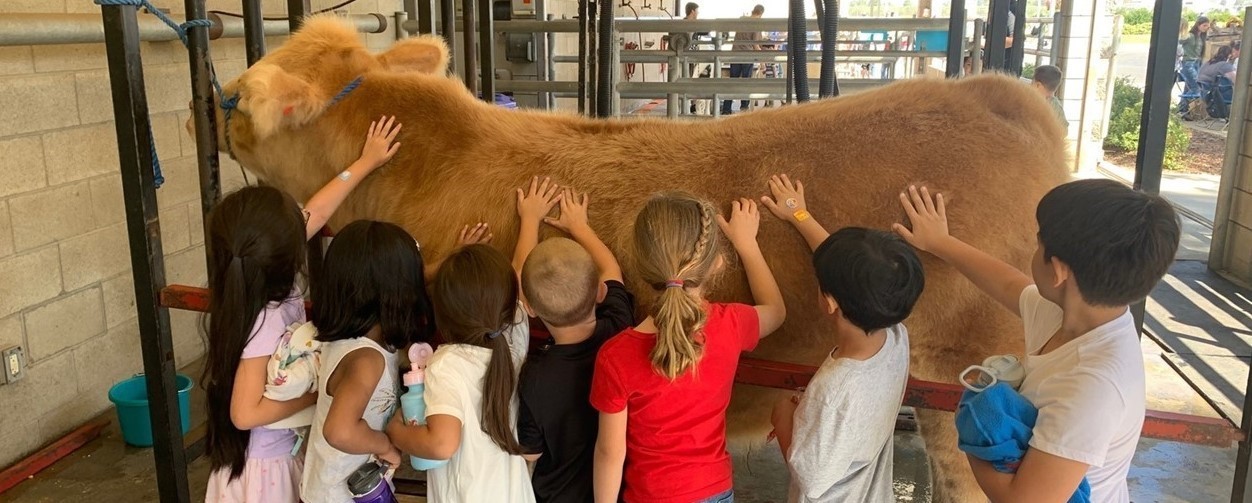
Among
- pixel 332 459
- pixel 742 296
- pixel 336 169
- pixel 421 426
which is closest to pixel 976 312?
pixel 742 296

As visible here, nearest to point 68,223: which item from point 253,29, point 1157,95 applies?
point 253,29

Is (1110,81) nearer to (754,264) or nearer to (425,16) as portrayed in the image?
(425,16)

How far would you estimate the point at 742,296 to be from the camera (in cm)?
248

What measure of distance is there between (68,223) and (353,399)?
2.95m

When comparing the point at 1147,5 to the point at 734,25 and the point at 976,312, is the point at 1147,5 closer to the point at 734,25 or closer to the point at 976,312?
the point at 734,25

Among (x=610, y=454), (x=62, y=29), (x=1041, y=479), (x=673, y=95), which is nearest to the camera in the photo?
(x=1041, y=479)

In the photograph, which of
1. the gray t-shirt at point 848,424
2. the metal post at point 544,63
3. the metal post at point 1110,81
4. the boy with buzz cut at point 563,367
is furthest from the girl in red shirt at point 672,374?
the metal post at point 1110,81

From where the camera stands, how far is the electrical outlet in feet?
12.5

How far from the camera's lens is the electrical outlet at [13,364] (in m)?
3.82

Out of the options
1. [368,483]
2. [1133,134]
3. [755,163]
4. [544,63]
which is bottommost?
[1133,134]

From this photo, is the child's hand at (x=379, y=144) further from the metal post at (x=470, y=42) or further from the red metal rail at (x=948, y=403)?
the metal post at (x=470, y=42)

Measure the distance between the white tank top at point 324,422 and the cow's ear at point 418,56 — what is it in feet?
5.39

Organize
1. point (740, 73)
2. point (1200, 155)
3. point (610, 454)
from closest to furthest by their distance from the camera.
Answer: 1. point (610, 454)
2. point (740, 73)
3. point (1200, 155)

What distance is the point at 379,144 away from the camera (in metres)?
2.96
